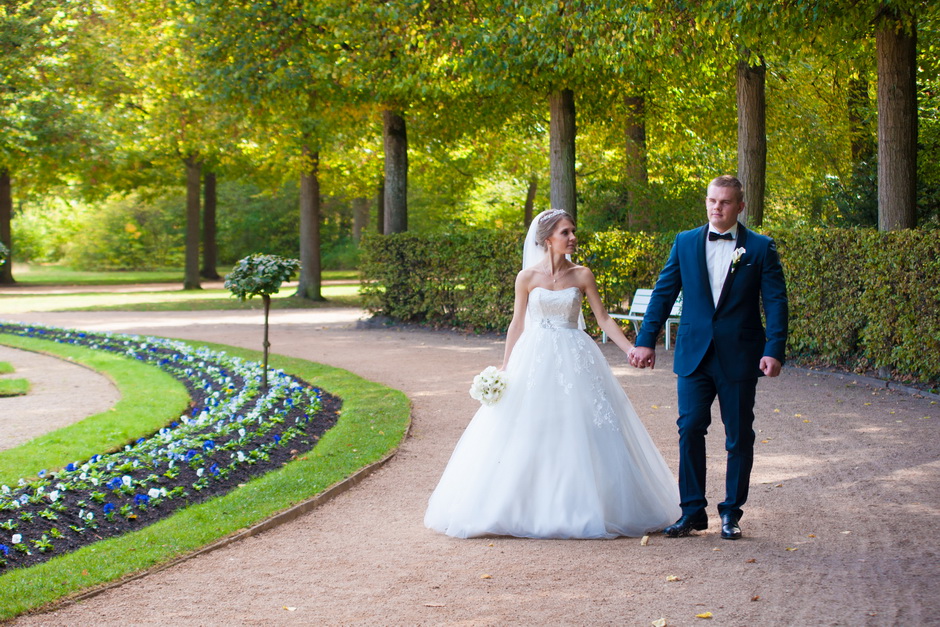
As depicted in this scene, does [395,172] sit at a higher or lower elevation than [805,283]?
higher

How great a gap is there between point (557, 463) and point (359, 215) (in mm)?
43650

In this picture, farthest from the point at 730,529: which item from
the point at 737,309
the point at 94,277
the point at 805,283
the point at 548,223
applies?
the point at 94,277

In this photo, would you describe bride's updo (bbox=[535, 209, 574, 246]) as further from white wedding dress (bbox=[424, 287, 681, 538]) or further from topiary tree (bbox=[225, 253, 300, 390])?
topiary tree (bbox=[225, 253, 300, 390])

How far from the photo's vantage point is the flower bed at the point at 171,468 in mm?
5602

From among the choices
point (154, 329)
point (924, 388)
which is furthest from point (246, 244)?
point (924, 388)

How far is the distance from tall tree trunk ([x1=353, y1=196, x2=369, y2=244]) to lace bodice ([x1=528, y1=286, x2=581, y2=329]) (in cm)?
3883

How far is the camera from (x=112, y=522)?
Answer: 5828 millimetres

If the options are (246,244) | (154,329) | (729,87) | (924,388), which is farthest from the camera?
(246,244)

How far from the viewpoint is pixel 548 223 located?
5785 millimetres

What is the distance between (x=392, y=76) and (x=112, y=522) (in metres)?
13.5

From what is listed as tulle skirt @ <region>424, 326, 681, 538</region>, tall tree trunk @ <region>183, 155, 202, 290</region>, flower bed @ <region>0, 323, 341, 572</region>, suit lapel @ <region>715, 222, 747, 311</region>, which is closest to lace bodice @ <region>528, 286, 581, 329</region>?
tulle skirt @ <region>424, 326, 681, 538</region>

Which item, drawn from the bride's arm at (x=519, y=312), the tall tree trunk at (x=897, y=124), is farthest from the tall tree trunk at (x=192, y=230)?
the bride's arm at (x=519, y=312)

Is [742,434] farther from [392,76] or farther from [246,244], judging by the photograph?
[246,244]

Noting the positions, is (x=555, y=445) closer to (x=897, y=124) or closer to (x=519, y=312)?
(x=519, y=312)
